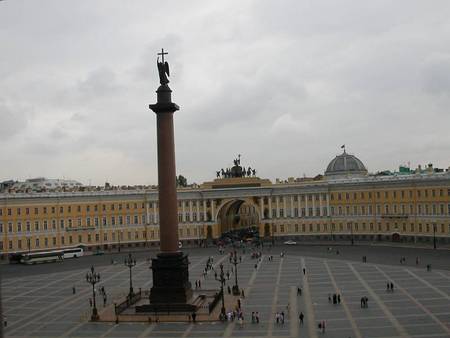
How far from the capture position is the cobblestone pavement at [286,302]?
100 feet

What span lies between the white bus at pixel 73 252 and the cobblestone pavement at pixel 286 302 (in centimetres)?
1572

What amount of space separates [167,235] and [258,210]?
58.2m

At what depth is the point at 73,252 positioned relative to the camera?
77500mm

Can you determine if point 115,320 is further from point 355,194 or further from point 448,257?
point 355,194

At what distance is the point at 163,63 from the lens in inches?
1507

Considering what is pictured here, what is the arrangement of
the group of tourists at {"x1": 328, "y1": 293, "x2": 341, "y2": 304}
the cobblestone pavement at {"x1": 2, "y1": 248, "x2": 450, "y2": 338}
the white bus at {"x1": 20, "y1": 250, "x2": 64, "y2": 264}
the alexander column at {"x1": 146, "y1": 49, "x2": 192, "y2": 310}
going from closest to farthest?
1. the cobblestone pavement at {"x1": 2, "y1": 248, "x2": 450, "y2": 338}
2. the alexander column at {"x1": 146, "y1": 49, "x2": 192, "y2": 310}
3. the group of tourists at {"x1": 328, "y1": 293, "x2": 341, "y2": 304}
4. the white bus at {"x1": 20, "y1": 250, "x2": 64, "y2": 264}

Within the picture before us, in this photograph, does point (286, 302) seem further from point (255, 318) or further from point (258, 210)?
point (258, 210)

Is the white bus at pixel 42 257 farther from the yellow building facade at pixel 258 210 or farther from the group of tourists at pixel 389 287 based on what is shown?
the group of tourists at pixel 389 287

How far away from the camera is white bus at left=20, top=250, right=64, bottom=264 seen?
233ft

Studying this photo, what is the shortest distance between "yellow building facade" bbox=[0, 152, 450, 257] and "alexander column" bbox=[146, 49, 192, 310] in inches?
1913

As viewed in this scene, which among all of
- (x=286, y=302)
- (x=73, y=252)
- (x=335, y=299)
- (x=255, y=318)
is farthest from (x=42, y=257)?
(x=255, y=318)

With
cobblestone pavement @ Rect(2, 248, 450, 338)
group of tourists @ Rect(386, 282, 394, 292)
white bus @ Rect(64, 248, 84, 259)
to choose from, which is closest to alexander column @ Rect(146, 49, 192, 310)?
cobblestone pavement @ Rect(2, 248, 450, 338)

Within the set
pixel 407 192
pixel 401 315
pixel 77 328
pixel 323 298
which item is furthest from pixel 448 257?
pixel 77 328

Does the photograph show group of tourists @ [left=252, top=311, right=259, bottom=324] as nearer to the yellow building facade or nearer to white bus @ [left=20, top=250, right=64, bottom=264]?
white bus @ [left=20, top=250, right=64, bottom=264]
